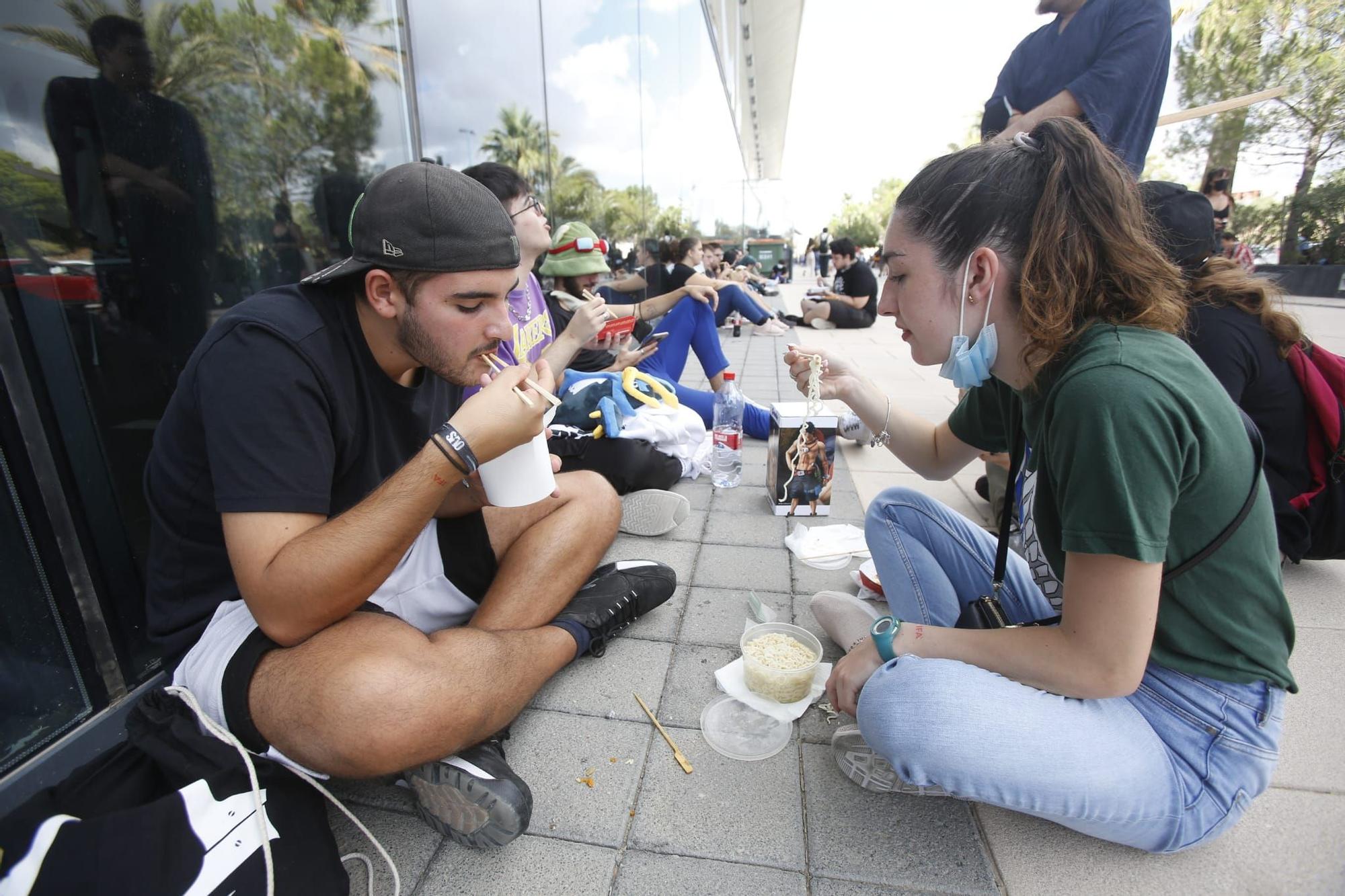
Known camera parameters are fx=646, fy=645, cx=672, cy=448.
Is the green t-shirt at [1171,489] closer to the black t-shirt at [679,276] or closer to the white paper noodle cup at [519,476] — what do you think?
the white paper noodle cup at [519,476]

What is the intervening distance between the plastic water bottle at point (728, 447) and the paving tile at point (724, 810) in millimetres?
1989

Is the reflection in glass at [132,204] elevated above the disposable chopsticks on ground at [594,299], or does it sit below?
above

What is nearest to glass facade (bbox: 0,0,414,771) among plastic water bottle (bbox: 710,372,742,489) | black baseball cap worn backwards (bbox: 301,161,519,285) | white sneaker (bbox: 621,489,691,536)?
black baseball cap worn backwards (bbox: 301,161,519,285)

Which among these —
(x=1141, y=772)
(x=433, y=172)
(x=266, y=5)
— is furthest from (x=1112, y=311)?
(x=266, y=5)

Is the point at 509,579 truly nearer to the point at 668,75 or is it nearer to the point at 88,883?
the point at 88,883

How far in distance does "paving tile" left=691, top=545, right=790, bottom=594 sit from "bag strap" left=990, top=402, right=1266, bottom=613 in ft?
3.09

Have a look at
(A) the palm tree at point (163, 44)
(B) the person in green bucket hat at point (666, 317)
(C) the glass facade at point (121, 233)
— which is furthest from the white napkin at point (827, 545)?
(A) the palm tree at point (163, 44)

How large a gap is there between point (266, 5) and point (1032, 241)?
263cm

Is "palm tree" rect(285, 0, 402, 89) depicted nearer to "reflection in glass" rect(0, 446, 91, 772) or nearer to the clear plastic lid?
"reflection in glass" rect(0, 446, 91, 772)

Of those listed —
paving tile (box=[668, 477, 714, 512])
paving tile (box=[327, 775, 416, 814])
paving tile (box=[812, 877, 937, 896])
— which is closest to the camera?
paving tile (box=[812, 877, 937, 896])

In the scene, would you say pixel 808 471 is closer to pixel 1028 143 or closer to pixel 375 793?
pixel 1028 143

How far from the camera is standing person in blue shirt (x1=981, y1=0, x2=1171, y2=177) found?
2.49m

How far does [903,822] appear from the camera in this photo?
149 cm

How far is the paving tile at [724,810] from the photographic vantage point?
56.2 inches
